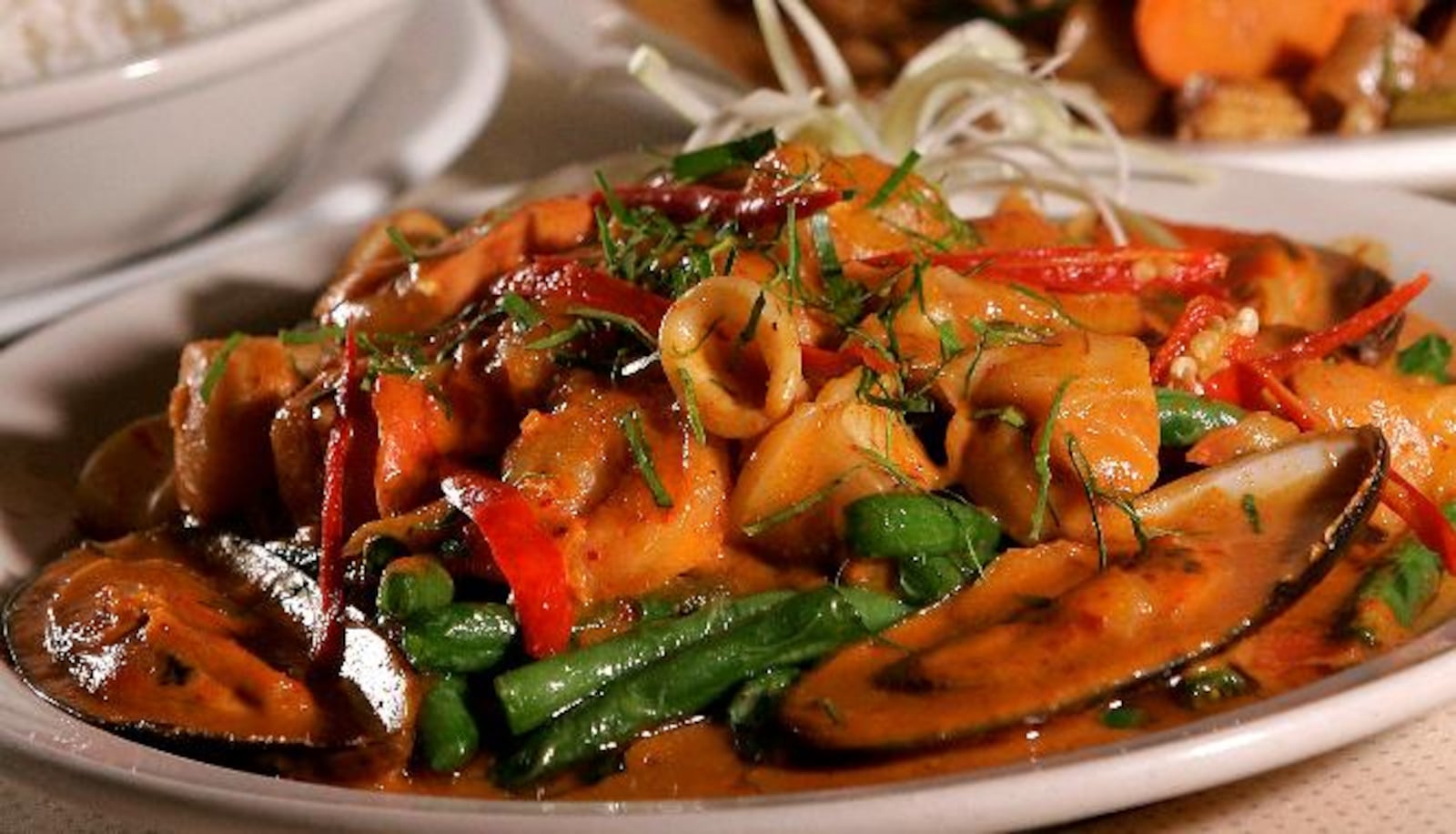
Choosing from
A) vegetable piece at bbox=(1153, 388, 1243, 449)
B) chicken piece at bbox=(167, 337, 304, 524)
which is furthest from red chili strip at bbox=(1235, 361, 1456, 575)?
chicken piece at bbox=(167, 337, 304, 524)

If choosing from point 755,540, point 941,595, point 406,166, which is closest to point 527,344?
point 755,540

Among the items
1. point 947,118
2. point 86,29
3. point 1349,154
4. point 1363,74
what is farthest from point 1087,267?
point 86,29

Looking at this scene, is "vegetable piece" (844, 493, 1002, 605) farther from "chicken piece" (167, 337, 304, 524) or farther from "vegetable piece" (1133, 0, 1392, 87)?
"vegetable piece" (1133, 0, 1392, 87)

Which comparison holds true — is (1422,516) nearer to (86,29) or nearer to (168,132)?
(168,132)

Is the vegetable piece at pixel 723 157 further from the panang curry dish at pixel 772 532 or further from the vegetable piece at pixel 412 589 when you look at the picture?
the vegetable piece at pixel 412 589

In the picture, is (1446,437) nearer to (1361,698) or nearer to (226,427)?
(1361,698)

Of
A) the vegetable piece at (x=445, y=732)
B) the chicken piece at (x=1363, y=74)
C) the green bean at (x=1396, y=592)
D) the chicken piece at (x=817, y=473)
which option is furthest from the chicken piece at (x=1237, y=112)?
the vegetable piece at (x=445, y=732)
